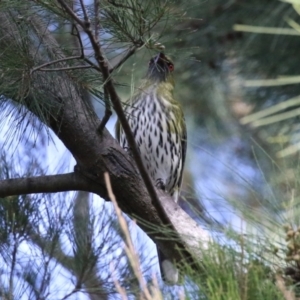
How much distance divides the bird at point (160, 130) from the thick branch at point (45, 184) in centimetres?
81

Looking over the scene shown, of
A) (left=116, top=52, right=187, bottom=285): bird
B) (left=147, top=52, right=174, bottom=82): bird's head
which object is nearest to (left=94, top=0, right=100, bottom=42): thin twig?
(left=116, top=52, right=187, bottom=285): bird

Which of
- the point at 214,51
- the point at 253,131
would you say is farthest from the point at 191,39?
the point at 253,131

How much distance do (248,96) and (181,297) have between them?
2.17 meters

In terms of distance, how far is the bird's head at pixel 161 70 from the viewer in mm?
3797

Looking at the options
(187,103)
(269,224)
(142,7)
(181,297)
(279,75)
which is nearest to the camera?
(181,297)

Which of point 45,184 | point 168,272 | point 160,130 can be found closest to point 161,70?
point 160,130

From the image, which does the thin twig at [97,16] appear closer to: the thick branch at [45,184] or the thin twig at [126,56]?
the thin twig at [126,56]

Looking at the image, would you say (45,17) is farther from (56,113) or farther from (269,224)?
(269,224)

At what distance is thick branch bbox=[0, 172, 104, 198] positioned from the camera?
8.71 feet

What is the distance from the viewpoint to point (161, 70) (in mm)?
3840

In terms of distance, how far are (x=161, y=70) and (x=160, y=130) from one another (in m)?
0.33

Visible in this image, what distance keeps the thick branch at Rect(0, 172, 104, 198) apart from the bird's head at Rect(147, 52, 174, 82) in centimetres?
120

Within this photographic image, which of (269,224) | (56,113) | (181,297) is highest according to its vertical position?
(56,113)

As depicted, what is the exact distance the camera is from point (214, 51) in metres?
3.56
